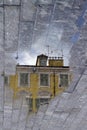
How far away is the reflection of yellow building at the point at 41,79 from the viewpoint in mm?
6191

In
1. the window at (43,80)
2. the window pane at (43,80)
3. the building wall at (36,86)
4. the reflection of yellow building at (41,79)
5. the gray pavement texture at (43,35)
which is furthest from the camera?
the building wall at (36,86)

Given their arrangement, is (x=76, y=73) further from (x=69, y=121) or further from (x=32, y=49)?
(x=69, y=121)

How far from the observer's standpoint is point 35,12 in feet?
15.6

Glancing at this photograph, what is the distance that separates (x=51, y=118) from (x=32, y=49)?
166 inches

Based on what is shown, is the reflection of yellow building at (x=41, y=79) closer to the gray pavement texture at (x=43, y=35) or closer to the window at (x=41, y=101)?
the window at (x=41, y=101)

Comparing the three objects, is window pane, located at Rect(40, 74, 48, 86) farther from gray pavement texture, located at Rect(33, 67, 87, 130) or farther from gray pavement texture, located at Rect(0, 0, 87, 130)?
gray pavement texture, located at Rect(33, 67, 87, 130)

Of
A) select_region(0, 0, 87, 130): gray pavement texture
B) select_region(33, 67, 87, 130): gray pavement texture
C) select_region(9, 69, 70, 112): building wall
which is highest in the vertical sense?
select_region(0, 0, 87, 130): gray pavement texture

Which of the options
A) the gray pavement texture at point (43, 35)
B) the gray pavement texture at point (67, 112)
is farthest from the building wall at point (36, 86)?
the gray pavement texture at point (67, 112)

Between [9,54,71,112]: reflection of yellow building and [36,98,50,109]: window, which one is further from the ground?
[9,54,71,112]: reflection of yellow building

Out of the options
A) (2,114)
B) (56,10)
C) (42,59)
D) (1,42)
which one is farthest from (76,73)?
(2,114)

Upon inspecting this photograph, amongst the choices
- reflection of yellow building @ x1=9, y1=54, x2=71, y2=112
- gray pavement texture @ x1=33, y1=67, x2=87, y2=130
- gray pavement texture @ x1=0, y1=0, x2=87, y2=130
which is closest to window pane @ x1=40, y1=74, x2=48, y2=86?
reflection of yellow building @ x1=9, y1=54, x2=71, y2=112

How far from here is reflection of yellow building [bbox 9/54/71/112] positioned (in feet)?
20.3

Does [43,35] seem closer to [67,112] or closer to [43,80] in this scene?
[43,80]

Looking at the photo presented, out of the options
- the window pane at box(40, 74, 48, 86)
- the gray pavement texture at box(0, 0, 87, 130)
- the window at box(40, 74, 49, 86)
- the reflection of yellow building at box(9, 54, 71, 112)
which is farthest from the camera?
the window at box(40, 74, 49, 86)
